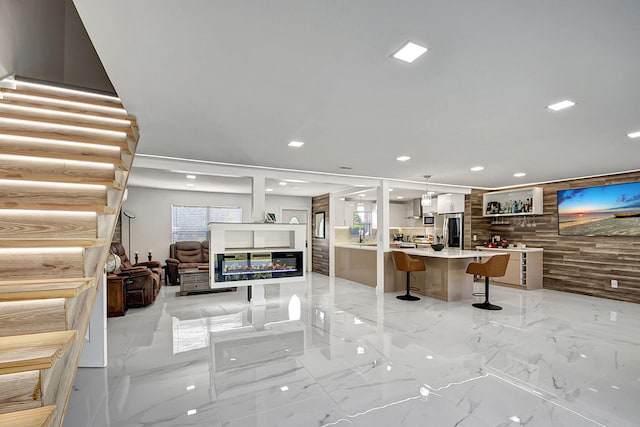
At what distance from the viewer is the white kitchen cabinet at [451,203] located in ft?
27.3

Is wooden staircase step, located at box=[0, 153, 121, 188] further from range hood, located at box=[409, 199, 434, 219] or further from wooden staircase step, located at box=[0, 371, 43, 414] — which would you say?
range hood, located at box=[409, 199, 434, 219]

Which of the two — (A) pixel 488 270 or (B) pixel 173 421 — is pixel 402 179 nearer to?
(A) pixel 488 270

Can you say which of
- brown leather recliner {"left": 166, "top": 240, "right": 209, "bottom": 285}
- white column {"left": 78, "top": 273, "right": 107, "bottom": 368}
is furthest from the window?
white column {"left": 78, "top": 273, "right": 107, "bottom": 368}

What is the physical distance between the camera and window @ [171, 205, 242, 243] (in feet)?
28.2

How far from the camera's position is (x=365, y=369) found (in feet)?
9.87

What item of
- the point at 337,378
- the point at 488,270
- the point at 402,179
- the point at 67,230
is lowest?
the point at 337,378

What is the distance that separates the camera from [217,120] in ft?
10.7

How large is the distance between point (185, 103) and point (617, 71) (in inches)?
127

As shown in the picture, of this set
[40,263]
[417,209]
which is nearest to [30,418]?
[40,263]

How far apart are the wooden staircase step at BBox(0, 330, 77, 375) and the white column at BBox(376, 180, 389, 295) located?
231 inches

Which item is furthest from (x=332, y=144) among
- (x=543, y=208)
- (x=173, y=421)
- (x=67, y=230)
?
(x=543, y=208)

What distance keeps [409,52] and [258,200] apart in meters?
4.11

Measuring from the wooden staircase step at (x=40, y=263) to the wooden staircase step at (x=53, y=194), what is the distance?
32 cm

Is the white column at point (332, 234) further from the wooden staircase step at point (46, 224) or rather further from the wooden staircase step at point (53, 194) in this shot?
→ the wooden staircase step at point (46, 224)
